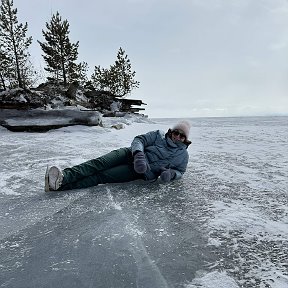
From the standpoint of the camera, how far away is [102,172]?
11.6 feet

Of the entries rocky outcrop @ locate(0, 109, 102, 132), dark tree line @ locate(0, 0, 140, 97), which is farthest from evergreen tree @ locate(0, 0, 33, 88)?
rocky outcrop @ locate(0, 109, 102, 132)

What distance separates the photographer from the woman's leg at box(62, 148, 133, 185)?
3322 mm

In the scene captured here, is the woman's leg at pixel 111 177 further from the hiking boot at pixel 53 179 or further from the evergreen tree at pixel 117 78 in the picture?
the evergreen tree at pixel 117 78

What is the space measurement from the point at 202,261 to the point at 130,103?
22965 millimetres

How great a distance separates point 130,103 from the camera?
953 inches

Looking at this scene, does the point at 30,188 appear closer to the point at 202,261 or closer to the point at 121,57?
the point at 202,261

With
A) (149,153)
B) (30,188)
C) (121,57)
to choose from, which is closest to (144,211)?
(149,153)

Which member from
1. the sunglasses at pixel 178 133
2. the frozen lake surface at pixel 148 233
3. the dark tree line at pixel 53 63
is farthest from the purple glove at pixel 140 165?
the dark tree line at pixel 53 63

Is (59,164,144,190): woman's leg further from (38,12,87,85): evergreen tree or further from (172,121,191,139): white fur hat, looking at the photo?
(38,12,87,85): evergreen tree

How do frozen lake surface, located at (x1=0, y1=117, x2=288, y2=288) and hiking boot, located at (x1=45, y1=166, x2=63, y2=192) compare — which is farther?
hiking boot, located at (x1=45, y1=166, x2=63, y2=192)

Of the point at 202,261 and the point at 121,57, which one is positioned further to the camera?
the point at 121,57

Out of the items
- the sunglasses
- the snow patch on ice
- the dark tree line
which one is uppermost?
the dark tree line

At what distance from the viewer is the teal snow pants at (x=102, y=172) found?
3338 millimetres

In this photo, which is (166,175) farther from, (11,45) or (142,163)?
(11,45)
